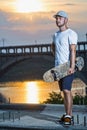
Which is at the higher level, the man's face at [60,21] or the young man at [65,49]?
the man's face at [60,21]

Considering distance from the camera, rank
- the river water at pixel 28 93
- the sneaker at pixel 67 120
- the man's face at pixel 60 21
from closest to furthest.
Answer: the sneaker at pixel 67 120 → the man's face at pixel 60 21 → the river water at pixel 28 93

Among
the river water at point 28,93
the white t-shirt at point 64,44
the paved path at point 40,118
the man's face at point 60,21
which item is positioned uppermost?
the man's face at point 60,21

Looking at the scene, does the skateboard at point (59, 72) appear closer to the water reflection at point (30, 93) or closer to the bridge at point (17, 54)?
the water reflection at point (30, 93)

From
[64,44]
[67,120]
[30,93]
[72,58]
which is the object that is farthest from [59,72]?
[30,93]

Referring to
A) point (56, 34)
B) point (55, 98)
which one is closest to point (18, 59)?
point (55, 98)

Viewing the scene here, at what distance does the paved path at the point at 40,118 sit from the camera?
6107 millimetres

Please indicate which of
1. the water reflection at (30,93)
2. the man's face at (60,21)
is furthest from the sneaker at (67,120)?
the water reflection at (30,93)

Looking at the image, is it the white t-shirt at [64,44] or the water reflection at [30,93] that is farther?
the water reflection at [30,93]

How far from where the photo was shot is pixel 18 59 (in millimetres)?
64750

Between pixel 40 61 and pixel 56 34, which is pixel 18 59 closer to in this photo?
pixel 40 61

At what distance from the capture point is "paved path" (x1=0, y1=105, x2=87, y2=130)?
6.11 meters

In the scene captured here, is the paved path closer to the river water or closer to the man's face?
the man's face

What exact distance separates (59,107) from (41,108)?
0.29 metres

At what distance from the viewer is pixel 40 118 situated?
6.96 m
